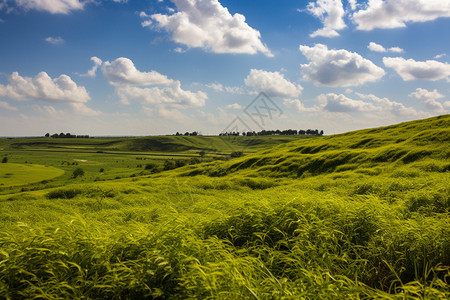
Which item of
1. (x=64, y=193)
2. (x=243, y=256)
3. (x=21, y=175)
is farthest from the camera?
(x=21, y=175)

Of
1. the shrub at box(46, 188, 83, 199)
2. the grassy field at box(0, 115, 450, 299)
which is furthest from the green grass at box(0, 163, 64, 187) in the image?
the grassy field at box(0, 115, 450, 299)

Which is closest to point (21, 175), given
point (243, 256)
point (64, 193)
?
point (64, 193)

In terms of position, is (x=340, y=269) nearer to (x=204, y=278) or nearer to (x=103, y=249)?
(x=204, y=278)

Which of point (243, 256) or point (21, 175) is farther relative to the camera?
point (21, 175)

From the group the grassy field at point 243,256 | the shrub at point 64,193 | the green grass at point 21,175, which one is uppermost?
the grassy field at point 243,256

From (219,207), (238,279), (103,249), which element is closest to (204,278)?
(238,279)

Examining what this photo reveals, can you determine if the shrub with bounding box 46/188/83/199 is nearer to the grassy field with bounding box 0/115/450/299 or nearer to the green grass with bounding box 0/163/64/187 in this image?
the grassy field with bounding box 0/115/450/299

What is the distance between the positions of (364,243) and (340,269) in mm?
1744

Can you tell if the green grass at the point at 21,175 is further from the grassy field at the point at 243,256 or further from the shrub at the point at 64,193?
the grassy field at the point at 243,256

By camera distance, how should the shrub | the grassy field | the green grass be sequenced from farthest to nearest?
the green grass
the shrub
the grassy field

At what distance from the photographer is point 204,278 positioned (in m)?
4.07

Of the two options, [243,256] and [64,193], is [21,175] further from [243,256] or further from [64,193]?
[243,256]

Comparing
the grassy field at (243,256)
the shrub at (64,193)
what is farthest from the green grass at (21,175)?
the grassy field at (243,256)

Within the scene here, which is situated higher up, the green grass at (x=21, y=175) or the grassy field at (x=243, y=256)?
the grassy field at (x=243, y=256)
